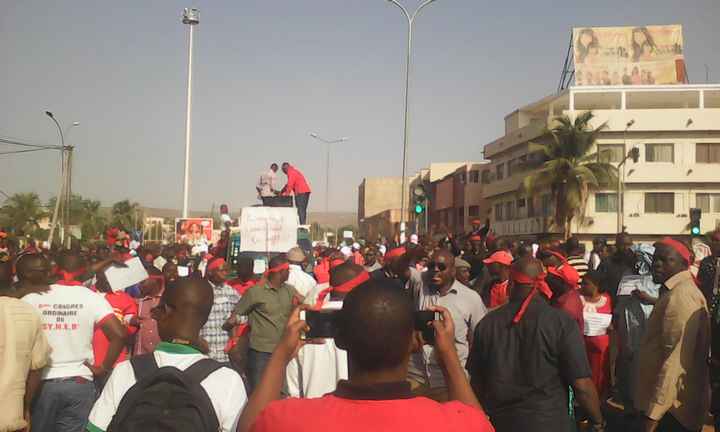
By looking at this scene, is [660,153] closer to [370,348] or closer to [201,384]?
[201,384]

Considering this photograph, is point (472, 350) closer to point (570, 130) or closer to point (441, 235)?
point (441, 235)

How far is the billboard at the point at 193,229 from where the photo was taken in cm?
2180

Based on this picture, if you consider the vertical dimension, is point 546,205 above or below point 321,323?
above

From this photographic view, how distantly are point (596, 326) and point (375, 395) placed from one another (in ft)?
20.8

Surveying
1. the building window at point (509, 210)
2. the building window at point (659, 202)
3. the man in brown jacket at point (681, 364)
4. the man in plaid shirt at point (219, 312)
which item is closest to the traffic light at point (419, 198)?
the man in plaid shirt at point (219, 312)

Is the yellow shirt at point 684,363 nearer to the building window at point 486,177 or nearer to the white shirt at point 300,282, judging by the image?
the white shirt at point 300,282

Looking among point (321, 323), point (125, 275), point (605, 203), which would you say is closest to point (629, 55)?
point (605, 203)

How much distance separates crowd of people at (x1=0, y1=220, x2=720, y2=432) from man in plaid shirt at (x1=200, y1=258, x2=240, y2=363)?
0.6 inches

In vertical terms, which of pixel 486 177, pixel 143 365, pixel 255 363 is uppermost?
pixel 486 177

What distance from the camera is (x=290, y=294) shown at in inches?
298

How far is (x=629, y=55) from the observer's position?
53.6m

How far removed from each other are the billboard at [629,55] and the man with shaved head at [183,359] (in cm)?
5270

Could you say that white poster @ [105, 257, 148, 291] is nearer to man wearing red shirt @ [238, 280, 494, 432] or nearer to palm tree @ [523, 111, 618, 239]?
man wearing red shirt @ [238, 280, 494, 432]

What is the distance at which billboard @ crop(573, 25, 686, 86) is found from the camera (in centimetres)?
5288
